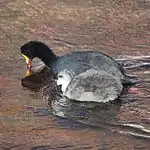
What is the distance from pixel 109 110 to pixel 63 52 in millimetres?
2520

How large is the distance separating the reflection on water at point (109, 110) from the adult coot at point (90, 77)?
142 mm

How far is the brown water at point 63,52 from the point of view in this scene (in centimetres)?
771

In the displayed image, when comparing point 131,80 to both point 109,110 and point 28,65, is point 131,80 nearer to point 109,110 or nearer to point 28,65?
point 109,110

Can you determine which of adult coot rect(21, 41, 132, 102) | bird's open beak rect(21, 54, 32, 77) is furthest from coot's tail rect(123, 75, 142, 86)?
bird's open beak rect(21, 54, 32, 77)

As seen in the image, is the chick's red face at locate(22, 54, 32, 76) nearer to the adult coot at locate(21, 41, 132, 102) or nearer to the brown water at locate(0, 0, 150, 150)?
the brown water at locate(0, 0, 150, 150)

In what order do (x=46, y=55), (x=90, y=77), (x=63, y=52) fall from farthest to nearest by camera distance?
(x=63, y=52)
(x=46, y=55)
(x=90, y=77)

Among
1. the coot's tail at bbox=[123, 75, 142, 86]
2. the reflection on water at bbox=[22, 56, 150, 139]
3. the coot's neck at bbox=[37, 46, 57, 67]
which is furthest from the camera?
the coot's neck at bbox=[37, 46, 57, 67]

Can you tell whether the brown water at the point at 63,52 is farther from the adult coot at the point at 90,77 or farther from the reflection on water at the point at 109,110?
the adult coot at the point at 90,77

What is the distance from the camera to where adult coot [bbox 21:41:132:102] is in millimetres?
8617

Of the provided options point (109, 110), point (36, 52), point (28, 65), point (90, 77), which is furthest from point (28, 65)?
point (109, 110)

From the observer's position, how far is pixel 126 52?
1081 cm

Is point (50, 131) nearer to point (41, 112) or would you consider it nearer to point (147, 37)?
point (41, 112)

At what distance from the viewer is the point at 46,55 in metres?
9.93

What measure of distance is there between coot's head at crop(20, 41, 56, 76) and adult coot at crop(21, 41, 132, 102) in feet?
1.47
